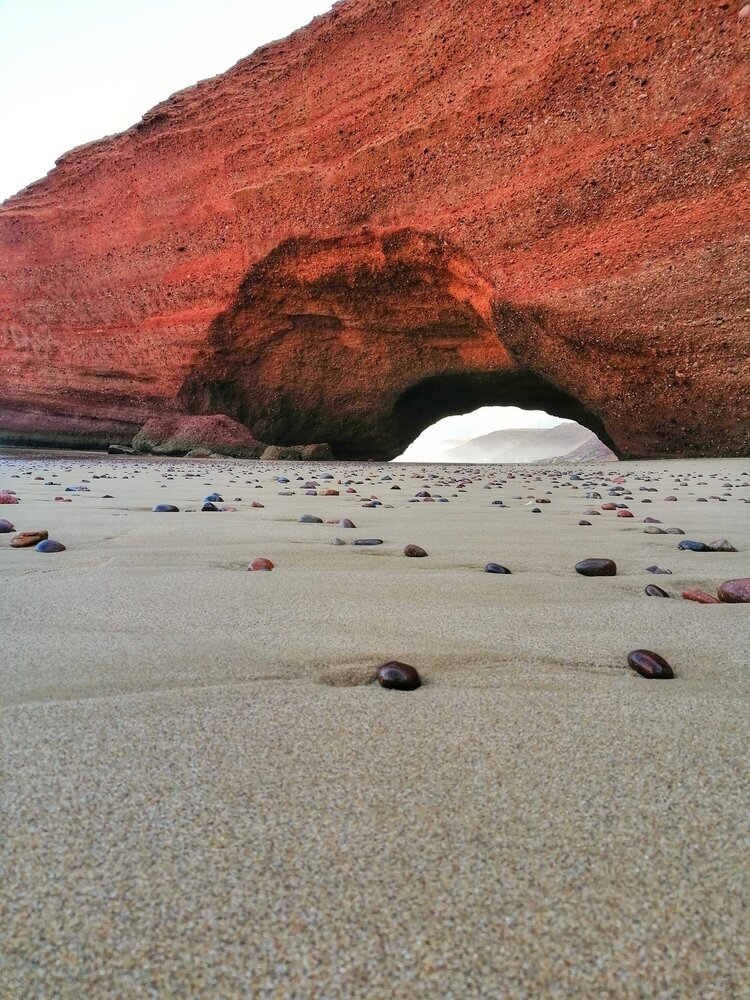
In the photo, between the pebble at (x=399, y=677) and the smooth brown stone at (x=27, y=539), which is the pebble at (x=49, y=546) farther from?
the pebble at (x=399, y=677)

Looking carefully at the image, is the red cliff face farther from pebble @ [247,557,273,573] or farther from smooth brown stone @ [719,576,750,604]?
pebble @ [247,557,273,573]

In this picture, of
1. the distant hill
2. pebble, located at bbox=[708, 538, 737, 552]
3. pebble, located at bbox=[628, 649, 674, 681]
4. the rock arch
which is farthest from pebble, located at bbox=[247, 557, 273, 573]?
the distant hill

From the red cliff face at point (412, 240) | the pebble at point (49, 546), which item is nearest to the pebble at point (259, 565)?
the pebble at point (49, 546)

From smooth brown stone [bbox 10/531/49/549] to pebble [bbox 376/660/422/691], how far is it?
172cm

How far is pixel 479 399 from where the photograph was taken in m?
16.2

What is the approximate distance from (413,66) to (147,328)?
26.2 feet

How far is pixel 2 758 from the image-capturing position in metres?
0.73

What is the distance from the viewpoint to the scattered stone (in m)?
1.61

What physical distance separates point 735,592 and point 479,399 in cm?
1495

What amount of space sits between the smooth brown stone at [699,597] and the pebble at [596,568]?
1.00ft

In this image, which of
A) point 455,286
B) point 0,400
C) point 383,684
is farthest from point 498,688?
point 0,400

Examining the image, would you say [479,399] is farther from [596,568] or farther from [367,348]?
[596,568]

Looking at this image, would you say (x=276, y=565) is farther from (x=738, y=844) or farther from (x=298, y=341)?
(x=298, y=341)

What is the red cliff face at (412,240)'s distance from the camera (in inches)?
382
